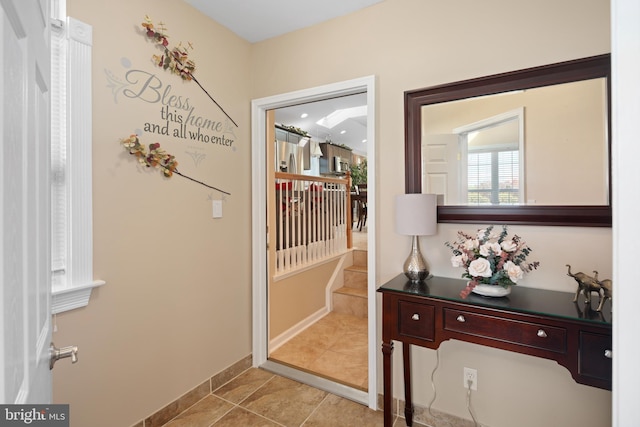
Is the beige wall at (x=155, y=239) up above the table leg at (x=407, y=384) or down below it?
above

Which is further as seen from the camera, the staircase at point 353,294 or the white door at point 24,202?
the staircase at point 353,294

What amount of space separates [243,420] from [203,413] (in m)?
0.28

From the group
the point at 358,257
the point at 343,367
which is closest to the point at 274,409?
the point at 343,367

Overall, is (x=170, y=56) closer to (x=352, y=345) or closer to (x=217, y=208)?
(x=217, y=208)

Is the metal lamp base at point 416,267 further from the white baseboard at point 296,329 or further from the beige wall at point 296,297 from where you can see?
the white baseboard at point 296,329

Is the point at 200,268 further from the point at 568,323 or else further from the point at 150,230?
the point at 568,323

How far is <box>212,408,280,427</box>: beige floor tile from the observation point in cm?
193

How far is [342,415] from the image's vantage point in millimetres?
2021

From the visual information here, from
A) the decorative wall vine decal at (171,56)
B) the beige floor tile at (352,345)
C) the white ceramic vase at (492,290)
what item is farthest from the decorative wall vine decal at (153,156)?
the beige floor tile at (352,345)

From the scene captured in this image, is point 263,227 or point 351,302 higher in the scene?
point 263,227

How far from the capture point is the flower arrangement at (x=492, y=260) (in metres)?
1.50

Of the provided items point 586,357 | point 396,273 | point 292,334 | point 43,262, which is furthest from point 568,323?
point 292,334

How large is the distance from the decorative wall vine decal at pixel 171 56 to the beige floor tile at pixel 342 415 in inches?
90.7

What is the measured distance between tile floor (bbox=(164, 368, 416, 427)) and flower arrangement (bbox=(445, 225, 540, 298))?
1.12 meters
